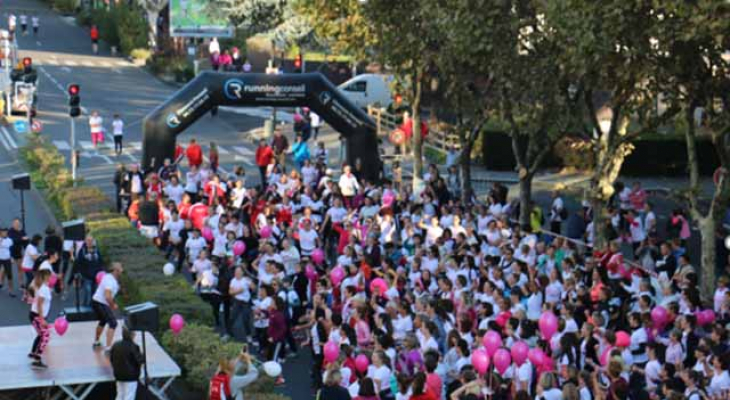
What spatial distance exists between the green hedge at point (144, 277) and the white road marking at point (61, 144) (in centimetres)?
536

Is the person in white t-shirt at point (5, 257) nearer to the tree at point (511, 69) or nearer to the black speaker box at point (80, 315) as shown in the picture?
the black speaker box at point (80, 315)

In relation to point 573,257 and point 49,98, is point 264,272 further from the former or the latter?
point 49,98

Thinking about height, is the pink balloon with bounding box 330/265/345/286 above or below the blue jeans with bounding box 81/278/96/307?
above

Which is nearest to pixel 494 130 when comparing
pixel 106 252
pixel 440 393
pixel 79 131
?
pixel 79 131

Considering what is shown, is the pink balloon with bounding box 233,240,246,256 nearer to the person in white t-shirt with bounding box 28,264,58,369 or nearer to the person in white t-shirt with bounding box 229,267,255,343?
the person in white t-shirt with bounding box 229,267,255,343

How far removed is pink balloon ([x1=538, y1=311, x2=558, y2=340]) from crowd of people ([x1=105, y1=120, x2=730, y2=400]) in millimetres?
22

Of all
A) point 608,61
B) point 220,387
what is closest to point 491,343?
point 220,387

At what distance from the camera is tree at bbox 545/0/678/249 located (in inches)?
818

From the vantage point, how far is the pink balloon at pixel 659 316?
17.3m

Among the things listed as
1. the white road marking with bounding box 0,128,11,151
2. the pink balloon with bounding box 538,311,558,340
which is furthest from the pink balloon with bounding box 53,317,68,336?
the white road marking with bounding box 0,128,11,151

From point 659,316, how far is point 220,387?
557 centimetres

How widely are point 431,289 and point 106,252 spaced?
760 cm

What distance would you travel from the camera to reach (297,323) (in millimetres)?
21234

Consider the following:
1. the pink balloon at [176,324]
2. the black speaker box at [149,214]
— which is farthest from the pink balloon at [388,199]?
the pink balloon at [176,324]
